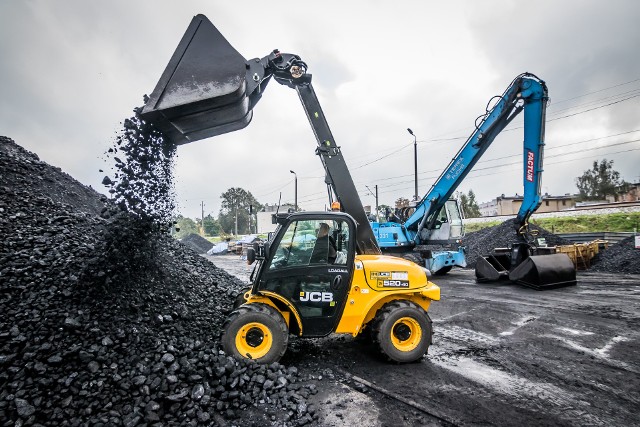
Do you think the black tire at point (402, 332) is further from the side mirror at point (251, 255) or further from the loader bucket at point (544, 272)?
the loader bucket at point (544, 272)

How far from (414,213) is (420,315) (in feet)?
24.3

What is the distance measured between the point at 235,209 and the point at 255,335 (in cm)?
7076

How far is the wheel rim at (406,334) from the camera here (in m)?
4.27

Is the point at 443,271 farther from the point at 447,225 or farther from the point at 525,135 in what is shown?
the point at 525,135

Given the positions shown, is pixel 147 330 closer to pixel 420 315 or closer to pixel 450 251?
pixel 420 315

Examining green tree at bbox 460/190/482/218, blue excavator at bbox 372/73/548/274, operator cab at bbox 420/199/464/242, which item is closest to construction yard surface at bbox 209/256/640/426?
blue excavator at bbox 372/73/548/274

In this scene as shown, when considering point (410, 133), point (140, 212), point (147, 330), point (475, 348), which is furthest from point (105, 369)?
point (410, 133)

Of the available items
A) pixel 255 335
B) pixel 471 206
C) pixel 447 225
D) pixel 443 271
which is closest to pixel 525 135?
pixel 447 225

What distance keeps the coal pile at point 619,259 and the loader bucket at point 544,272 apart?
4322 millimetres

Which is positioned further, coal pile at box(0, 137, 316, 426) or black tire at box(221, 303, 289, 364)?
black tire at box(221, 303, 289, 364)

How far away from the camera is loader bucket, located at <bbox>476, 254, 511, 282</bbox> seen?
33.1ft

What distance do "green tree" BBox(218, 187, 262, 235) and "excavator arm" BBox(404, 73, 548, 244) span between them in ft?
207

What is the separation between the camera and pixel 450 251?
457 inches

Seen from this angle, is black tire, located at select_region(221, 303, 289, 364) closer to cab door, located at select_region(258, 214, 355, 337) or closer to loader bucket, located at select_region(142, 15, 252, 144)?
cab door, located at select_region(258, 214, 355, 337)
